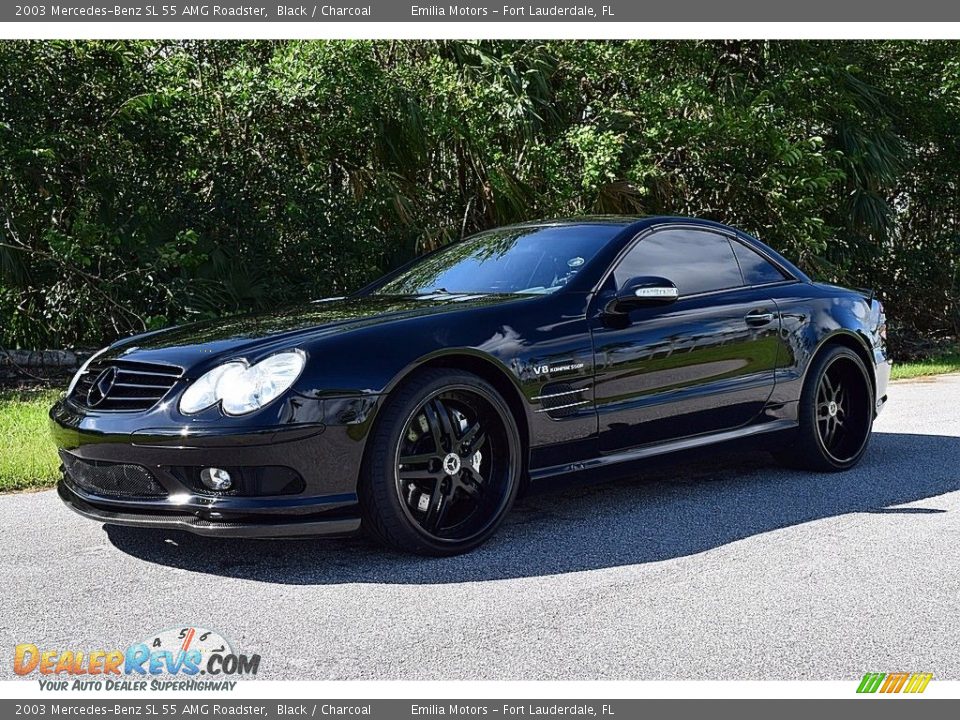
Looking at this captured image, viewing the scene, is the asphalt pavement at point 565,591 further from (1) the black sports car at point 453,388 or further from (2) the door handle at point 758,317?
(2) the door handle at point 758,317

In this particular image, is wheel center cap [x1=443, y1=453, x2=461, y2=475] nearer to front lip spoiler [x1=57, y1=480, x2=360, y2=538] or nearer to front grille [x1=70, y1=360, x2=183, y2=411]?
front lip spoiler [x1=57, y1=480, x2=360, y2=538]

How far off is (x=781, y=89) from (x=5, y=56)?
29.8 feet

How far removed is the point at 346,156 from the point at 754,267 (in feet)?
22.2

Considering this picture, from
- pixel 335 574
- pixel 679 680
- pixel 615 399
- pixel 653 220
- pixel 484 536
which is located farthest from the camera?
pixel 653 220

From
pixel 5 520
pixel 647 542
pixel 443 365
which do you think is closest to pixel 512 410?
pixel 443 365

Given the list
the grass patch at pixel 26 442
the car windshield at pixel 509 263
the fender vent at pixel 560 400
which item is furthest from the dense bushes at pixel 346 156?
the fender vent at pixel 560 400

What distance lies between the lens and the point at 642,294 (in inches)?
223

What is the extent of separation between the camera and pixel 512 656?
3889mm

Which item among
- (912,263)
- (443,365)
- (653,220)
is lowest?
(912,263)

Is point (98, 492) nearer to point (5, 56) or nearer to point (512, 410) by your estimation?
point (512, 410)

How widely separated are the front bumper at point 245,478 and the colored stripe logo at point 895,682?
2075 millimetres

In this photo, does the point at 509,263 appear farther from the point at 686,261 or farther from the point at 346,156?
the point at 346,156

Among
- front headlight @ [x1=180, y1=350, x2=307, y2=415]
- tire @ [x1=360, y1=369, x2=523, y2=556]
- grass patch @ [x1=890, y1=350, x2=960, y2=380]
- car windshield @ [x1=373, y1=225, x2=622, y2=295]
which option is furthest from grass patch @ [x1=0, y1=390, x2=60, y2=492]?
grass patch @ [x1=890, y1=350, x2=960, y2=380]

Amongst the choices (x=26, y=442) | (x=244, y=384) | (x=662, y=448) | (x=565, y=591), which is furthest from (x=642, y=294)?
(x=26, y=442)
